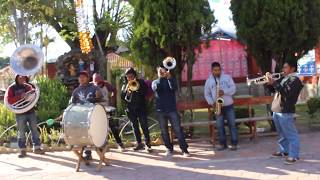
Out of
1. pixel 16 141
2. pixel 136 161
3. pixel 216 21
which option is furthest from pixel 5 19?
pixel 136 161

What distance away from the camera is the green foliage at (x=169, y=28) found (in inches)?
434

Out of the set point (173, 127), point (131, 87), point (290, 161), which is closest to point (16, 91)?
point (131, 87)

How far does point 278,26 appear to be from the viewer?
1130 cm

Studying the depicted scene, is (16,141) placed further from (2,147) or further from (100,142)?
(100,142)

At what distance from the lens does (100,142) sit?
28.8 feet

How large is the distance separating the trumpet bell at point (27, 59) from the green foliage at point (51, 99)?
10.2 ft

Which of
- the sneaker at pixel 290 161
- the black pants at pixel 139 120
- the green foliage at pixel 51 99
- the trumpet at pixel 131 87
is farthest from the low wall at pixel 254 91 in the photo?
the sneaker at pixel 290 161

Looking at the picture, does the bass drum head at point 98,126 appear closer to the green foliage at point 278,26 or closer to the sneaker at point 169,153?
the sneaker at point 169,153

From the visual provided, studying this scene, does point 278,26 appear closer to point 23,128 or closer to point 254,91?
point 23,128

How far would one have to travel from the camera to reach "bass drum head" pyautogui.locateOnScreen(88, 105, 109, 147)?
8.53m

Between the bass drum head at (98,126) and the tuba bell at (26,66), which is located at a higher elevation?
the tuba bell at (26,66)

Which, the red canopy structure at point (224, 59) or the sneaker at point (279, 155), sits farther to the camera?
the red canopy structure at point (224, 59)

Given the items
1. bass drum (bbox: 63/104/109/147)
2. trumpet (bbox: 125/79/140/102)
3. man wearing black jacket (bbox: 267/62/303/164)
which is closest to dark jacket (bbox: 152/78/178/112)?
trumpet (bbox: 125/79/140/102)

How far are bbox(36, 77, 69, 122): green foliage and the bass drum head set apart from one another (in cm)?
501
